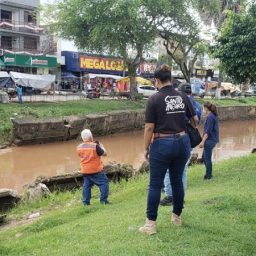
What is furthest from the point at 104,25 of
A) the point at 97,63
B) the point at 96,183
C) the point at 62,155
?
the point at 96,183

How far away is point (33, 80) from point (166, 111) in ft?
94.7

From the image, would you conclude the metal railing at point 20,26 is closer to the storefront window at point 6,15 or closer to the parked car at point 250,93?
the storefront window at point 6,15

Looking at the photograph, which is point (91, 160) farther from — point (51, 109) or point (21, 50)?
point (21, 50)

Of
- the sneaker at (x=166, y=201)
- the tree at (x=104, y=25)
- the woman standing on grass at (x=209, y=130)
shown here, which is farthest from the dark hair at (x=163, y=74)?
the tree at (x=104, y=25)

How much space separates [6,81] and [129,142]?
1210 centimetres

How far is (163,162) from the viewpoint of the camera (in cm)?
494

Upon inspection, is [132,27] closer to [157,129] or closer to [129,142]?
[129,142]

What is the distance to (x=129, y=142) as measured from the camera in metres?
24.2

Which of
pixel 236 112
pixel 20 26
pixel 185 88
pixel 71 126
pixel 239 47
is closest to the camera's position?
pixel 185 88

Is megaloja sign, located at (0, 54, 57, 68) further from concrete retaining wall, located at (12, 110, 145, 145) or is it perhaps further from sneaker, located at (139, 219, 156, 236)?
sneaker, located at (139, 219, 156, 236)

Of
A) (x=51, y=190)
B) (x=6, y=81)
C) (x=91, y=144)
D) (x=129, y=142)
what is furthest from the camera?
(x=6, y=81)

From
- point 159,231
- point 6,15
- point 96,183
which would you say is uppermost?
point 6,15

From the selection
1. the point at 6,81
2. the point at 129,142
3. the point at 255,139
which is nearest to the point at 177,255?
the point at 129,142

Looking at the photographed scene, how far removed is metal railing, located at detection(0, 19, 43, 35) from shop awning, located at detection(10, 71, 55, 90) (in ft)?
38.6
